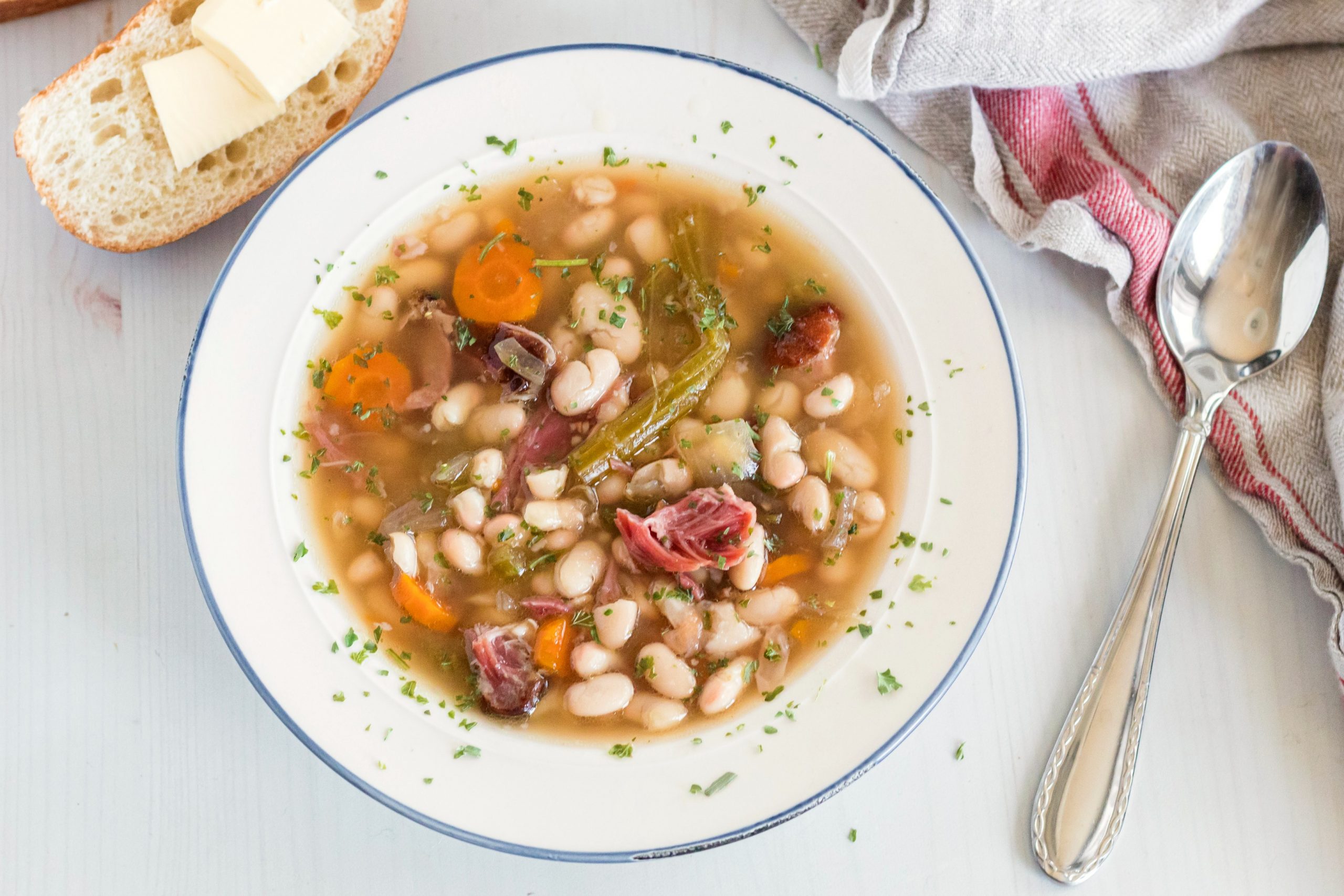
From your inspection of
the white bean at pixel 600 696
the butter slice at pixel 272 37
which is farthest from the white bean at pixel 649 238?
the white bean at pixel 600 696

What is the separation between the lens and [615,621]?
2285 mm

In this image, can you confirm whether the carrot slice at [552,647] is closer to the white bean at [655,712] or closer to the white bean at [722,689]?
the white bean at [655,712]

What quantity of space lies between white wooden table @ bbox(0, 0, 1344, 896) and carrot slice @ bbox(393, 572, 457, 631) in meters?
0.47

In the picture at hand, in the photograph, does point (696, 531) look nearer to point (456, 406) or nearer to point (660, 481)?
point (660, 481)

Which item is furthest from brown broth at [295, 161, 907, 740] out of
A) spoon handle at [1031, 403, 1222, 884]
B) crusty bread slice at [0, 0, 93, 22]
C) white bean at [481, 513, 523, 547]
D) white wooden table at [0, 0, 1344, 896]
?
crusty bread slice at [0, 0, 93, 22]

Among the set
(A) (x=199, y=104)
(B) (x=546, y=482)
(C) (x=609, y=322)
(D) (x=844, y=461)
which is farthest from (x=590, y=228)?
(A) (x=199, y=104)

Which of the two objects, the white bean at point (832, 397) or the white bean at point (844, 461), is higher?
the white bean at point (832, 397)

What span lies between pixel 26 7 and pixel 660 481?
207 centimetres

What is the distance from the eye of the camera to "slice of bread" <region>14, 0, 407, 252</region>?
7.72 ft

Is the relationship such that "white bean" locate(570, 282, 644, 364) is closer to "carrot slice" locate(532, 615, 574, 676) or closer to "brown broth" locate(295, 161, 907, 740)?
"brown broth" locate(295, 161, 907, 740)

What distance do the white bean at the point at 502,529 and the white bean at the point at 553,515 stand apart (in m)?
0.03

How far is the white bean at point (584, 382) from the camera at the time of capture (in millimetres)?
2322

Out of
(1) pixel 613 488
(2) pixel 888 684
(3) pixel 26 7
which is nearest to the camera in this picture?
(2) pixel 888 684

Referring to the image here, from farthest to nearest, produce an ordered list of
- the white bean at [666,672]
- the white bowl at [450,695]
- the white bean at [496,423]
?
1. the white bean at [496,423]
2. the white bean at [666,672]
3. the white bowl at [450,695]
